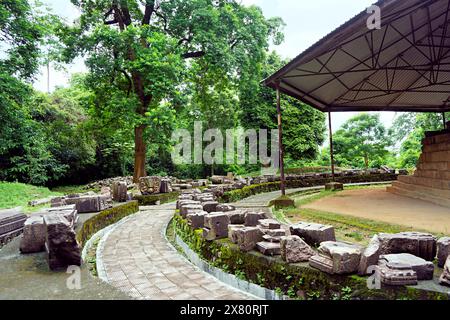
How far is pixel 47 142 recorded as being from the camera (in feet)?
66.7

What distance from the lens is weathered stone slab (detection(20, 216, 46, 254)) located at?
170 inches

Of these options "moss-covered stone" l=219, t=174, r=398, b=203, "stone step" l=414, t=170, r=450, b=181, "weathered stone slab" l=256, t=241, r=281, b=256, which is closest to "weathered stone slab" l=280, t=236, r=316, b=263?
"weathered stone slab" l=256, t=241, r=281, b=256

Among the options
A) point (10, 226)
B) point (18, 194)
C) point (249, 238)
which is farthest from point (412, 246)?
point (18, 194)

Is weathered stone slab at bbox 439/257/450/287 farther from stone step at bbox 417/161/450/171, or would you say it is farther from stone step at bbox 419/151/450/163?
stone step at bbox 419/151/450/163

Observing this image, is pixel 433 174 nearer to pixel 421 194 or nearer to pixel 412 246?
pixel 421 194

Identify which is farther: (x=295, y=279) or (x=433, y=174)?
(x=433, y=174)

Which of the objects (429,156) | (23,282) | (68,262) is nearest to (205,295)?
(68,262)

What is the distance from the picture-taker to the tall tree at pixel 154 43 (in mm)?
12594

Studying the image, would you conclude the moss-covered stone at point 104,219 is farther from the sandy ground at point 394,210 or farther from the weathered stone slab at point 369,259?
the sandy ground at point 394,210

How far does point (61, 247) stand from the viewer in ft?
11.7

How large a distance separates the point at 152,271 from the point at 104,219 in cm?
373

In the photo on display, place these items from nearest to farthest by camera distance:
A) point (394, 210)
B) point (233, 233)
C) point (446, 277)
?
point (446, 277), point (233, 233), point (394, 210)

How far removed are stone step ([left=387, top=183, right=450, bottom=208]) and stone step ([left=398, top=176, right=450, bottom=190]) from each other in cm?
23

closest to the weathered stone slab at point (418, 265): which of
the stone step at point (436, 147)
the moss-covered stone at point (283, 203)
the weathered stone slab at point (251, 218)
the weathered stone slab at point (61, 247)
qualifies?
the weathered stone slab at point (251, 218)
